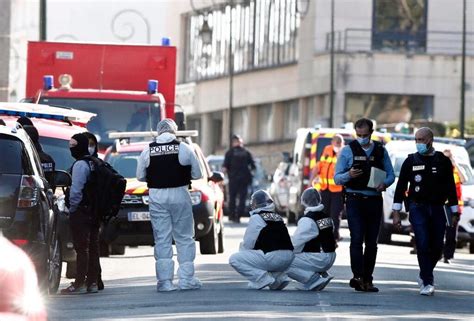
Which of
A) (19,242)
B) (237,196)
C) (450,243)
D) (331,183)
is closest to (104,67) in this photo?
(331,183)

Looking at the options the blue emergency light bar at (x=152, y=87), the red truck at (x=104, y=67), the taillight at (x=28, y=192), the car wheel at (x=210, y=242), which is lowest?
the car wheel at (x=210, y=242)

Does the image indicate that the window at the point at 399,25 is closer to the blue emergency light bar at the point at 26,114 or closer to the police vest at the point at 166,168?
the blue emergency light bar at the point at 26,114

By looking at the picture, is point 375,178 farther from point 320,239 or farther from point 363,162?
point 320,239

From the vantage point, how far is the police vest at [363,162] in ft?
63.3

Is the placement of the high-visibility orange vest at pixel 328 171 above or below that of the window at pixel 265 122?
above

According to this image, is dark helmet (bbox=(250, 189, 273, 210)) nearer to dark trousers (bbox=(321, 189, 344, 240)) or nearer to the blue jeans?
the blue jeans

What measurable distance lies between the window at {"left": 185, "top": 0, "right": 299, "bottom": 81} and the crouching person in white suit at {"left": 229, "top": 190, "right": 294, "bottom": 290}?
6200cm

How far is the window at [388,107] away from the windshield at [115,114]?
48725 millimetres

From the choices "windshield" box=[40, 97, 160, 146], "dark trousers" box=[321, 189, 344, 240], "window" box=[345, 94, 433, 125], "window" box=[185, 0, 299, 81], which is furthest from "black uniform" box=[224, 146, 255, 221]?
"window" box=[185, 0, 299, 81]

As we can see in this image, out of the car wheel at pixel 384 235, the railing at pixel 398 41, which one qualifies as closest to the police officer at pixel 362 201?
the car wheel at pixel 384 235

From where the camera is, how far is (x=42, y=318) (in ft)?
35.0

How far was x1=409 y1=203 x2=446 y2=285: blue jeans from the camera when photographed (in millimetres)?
19312

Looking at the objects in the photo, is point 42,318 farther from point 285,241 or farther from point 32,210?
point 285,241

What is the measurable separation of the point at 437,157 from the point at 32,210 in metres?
4.88
